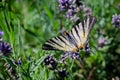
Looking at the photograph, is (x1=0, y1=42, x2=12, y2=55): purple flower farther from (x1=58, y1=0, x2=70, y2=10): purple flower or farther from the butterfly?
(x1=58, y1=0, x2=70, y2=10): purple flower

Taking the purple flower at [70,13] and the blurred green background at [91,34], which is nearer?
the purple flower at [70,13]

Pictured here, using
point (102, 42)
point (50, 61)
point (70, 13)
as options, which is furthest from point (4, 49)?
point (102, 42)

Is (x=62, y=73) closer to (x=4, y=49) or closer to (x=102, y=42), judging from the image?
(x=4, y=49)

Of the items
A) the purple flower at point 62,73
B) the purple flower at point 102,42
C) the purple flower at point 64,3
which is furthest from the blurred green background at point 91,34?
the purple flower at point 62,73

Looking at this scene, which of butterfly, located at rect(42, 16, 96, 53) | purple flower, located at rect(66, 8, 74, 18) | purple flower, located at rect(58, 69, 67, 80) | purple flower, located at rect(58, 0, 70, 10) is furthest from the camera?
purple flower, located at rect(66, 8, 74, 18)

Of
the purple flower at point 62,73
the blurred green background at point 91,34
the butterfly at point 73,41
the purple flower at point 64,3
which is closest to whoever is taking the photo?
the butterfly at point 73,41

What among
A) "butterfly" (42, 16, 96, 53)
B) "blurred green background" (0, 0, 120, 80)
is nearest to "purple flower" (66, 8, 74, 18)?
"blurred green background" (0, 0, 120, 80)

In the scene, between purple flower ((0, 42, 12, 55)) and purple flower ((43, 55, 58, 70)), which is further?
purple flower ((0, 42, 12, 55))

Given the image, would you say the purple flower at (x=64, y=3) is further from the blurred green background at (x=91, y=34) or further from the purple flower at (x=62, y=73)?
the purple flower at (x=62, y=73)
